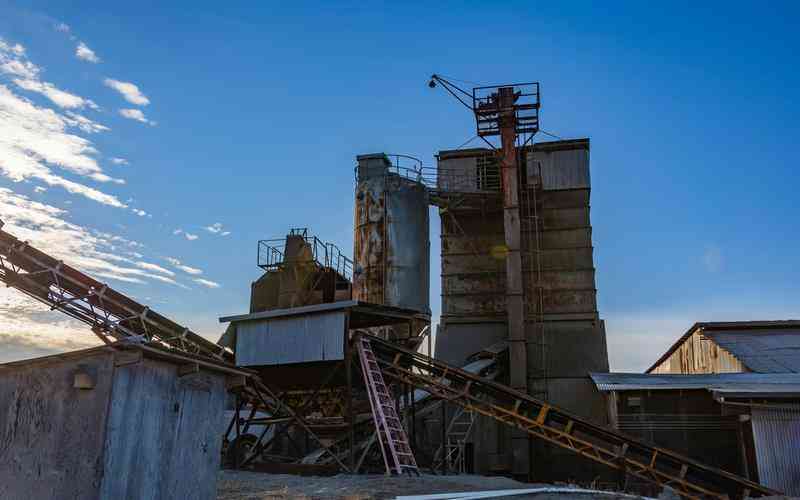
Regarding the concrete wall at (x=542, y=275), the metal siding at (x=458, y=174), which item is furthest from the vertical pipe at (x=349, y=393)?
the metal siding at (x=458, y=174)

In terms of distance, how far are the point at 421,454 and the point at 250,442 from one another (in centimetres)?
→ 645

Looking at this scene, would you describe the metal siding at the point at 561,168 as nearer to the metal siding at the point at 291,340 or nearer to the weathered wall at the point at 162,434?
the metal siding at the point at 291,340

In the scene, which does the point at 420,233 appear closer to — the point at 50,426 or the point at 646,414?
the point at 646,414

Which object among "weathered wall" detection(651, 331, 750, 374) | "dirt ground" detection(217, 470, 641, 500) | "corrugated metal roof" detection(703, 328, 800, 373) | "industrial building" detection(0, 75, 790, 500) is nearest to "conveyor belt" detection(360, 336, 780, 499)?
"industrial building" detection(0, 75, 790, 500)

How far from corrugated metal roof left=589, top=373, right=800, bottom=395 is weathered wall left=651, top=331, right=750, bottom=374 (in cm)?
316

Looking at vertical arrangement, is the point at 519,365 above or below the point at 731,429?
above

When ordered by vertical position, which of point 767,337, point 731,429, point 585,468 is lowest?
point 585,468

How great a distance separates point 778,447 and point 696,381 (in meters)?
4.49

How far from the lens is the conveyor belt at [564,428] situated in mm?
16391

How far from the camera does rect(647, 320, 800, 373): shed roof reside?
25.6 metres

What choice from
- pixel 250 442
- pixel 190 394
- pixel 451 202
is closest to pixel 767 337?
pixel 451 202

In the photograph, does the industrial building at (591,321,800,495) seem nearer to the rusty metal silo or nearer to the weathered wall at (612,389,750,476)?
the weathered wall at (612,389,750,476)

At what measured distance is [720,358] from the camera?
27.9 meters

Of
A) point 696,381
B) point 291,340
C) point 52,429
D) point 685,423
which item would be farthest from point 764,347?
point 52,429
